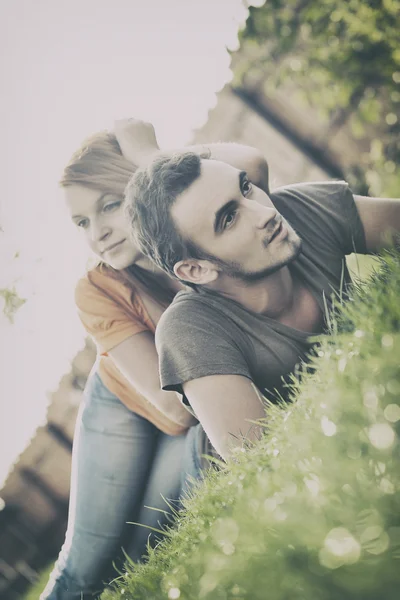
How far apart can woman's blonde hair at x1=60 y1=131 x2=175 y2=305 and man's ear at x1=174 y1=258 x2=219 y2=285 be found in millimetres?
362

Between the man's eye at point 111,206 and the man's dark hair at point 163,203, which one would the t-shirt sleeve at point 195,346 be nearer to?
the man's dark hair at point 163,203

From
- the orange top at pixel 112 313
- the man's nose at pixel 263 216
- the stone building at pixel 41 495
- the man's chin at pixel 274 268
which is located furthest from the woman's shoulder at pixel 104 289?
the stone building at pixel 41 495

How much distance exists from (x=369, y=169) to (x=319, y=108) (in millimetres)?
387

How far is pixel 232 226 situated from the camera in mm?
1265

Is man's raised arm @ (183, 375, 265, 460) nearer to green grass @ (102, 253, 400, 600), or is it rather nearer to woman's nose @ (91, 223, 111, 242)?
green grass @ (102, 253, 400, 600)

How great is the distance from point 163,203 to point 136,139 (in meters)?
0.54

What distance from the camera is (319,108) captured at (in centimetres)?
242

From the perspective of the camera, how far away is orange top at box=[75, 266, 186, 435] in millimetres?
1648

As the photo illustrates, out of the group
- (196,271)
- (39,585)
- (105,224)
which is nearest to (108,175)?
(105,224)

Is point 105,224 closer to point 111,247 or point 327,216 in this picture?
point 111,247

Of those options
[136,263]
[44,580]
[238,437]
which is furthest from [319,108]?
[44,580]

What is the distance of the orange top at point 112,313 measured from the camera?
5.41 feet

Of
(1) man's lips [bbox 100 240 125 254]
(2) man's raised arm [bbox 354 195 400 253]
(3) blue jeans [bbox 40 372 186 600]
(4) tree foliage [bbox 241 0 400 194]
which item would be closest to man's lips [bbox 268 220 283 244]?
(2) man's raised arm [bbox 354 195 400 253]

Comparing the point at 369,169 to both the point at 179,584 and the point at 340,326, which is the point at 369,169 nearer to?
the point at 340,326
